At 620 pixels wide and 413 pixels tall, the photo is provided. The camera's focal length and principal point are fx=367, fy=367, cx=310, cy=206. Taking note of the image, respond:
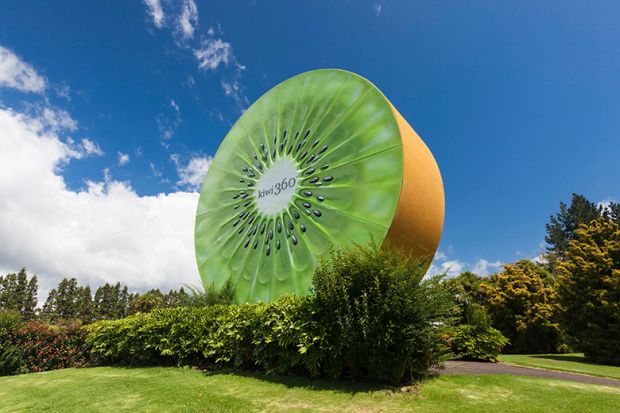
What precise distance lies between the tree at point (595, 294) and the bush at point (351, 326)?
10.7 m

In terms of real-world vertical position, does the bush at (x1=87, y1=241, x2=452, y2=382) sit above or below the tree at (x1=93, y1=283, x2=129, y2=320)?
below

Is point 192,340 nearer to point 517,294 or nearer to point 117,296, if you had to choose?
point 517,294

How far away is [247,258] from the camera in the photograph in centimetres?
1420

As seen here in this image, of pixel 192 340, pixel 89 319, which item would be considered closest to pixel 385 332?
pixel 192 340

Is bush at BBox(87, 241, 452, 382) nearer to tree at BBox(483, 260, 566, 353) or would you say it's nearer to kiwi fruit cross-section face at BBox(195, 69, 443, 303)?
kiwi fruit cross-section face at BBox(195, 69, 443, 303)

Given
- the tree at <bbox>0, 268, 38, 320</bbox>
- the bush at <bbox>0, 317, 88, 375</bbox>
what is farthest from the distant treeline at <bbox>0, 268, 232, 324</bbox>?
the bush at <bbox>0, 317, 88, 375</bbox>

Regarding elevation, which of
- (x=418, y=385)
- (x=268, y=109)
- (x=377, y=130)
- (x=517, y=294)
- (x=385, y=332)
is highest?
(x=268, y=109)

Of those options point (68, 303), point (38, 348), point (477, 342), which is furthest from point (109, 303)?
point (477, 342)

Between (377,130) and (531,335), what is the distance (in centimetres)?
1725

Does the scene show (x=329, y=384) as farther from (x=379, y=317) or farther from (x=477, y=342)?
(x=477, y=342)

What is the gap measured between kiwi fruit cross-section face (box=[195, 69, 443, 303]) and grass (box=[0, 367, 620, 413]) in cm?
386

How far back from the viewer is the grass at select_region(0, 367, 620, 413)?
6133 millimetres

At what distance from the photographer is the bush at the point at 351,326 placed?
23.3 feet

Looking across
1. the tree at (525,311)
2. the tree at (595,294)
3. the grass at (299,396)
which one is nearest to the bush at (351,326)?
the grass at (299,396)
